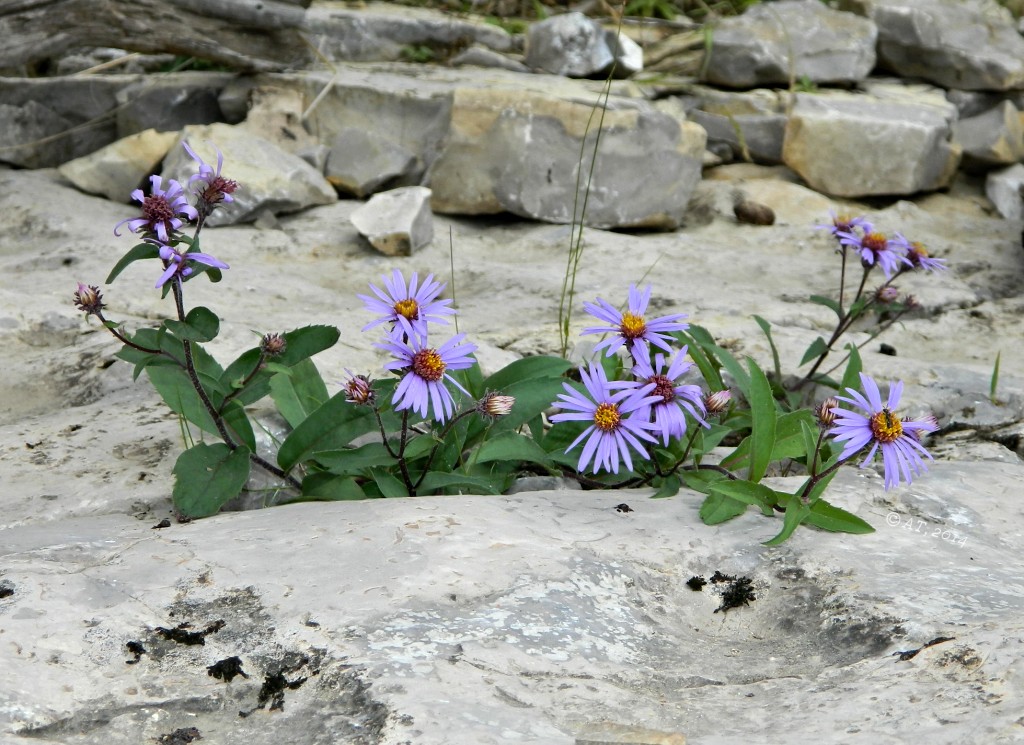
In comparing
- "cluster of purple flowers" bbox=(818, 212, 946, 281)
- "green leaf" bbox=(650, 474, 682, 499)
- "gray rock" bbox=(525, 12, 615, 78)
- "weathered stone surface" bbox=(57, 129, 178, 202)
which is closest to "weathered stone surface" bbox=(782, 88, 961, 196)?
"gray rock" bbox=(525, 12, 615, 78)

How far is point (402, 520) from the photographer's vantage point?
196 centimetres

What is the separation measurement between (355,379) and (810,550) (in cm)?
90

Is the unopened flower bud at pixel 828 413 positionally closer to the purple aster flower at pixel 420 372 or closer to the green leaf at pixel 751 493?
the green leaf at pixel 751 493

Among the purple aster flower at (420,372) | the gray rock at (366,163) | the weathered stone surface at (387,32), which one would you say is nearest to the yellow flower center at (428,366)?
the purple aster flower at (420,372)

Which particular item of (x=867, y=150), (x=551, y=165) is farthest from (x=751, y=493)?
(x=867, y=150)

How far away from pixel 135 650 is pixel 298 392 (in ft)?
3.38

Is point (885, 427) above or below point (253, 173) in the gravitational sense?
above

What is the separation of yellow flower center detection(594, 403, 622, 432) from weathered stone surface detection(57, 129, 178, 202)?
3015mm

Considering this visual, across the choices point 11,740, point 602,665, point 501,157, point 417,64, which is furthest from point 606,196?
point 11,740

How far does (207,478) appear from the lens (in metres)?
2.23

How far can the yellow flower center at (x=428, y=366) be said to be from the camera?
2.02 m

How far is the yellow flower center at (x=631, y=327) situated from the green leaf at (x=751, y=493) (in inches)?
13.1

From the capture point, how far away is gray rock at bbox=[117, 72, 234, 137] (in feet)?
15.9

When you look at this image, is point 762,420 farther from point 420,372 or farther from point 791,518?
point 420,372
